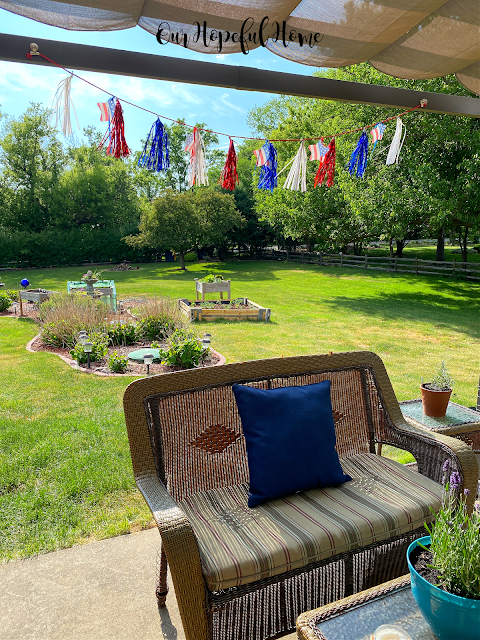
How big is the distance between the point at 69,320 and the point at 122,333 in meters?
0.75

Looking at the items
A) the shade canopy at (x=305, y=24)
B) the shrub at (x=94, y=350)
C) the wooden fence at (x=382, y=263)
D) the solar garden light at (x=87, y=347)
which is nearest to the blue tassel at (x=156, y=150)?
the shade canopy at (x=305, y=24)

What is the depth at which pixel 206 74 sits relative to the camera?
2281 mm

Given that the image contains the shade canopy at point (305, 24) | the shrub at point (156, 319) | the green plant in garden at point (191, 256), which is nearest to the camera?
the shade canopy at point (305, 24)

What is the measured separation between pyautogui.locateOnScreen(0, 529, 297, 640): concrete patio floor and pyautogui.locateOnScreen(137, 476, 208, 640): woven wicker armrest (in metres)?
0.38

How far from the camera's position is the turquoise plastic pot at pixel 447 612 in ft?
3.36

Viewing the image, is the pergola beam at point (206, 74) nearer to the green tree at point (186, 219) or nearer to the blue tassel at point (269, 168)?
the blue tassel at point (269, 168)

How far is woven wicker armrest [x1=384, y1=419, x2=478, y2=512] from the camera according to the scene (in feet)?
6.22

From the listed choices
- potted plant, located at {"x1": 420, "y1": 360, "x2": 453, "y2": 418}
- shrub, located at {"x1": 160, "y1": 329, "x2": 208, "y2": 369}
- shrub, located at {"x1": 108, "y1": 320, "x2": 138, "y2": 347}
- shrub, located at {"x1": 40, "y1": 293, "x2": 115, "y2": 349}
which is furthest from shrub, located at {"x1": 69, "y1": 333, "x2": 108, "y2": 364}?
potted plant, located at {"x1": 420, "y1": 360, "x2": 453, "y2": 418}

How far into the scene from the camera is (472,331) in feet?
26.0

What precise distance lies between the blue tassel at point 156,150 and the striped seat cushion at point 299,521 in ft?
6.68

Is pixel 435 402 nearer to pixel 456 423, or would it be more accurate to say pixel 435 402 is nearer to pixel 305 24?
pixel 456 423

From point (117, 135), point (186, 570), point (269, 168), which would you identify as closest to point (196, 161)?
point (117, 135)

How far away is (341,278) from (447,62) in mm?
13807

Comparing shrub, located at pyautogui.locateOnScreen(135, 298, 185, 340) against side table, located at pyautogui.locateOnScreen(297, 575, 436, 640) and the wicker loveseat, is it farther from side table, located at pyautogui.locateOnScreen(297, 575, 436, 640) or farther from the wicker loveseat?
side table, located at pyautogui.locateOnScreen(297, 575, 436, 640)
